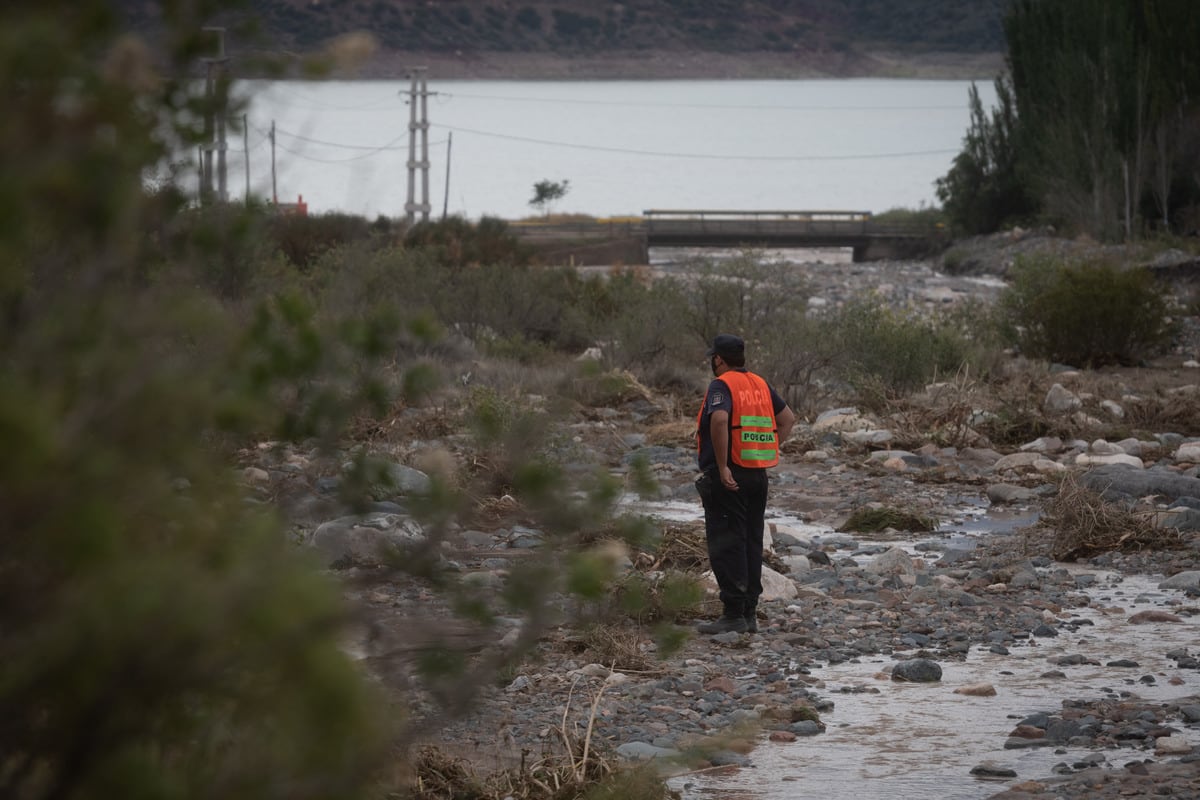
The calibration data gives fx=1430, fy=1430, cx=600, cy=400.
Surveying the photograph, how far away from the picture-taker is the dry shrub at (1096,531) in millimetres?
9383

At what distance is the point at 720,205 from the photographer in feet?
320

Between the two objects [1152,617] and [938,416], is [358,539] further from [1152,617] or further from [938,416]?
[938,416]

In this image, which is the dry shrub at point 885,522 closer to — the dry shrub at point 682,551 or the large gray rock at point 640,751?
the dry shrub at point 682,551

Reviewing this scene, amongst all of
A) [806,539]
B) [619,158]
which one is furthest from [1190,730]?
[619,158]

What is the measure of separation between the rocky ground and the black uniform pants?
31cm

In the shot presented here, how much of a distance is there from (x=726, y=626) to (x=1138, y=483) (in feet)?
15.7

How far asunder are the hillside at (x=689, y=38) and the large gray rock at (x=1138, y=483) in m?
138

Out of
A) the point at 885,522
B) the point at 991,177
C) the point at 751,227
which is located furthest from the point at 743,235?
the point at 885,522

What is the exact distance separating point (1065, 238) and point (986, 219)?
21.0 feet

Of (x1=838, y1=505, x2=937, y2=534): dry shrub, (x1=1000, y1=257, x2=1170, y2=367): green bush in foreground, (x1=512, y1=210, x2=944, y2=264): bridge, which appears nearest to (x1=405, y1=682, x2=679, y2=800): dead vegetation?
(x1=838, y1=505, x2=937, y2=534): dry shrub

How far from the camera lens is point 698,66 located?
178m

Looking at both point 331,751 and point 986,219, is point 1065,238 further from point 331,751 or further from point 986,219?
point 331,751

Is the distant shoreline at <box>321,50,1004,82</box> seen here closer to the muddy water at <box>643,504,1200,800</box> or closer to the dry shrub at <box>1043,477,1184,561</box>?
the dry shrub at <box>1043,477,1184,561</box>

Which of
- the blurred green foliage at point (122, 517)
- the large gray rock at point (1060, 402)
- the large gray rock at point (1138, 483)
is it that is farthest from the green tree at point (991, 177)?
the blurred green foliage at point (122, 517)
